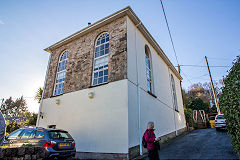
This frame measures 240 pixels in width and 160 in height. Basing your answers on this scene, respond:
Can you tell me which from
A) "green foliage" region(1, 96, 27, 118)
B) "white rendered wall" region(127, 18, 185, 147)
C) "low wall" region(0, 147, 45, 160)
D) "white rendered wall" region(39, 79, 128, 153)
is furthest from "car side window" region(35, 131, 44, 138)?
"green foliage" region(1, 96, 27, 118)

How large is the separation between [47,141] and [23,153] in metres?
1.42

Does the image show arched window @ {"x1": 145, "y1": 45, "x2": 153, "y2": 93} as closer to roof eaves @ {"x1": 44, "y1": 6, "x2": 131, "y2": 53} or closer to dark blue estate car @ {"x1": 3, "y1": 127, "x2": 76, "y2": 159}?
roof eaves @ {"x1": 44, "y1": 6, "x2": 131, "y2": 53}

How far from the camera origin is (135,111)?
6.67 meters

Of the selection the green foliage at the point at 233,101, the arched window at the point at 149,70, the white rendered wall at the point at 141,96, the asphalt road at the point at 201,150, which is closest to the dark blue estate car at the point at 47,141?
the white rendered wall at the point at 141,96

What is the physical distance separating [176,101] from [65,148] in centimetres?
1324

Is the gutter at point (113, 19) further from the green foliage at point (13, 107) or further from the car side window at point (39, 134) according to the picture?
the green foliage at point (13, 107)

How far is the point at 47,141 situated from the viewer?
498 centimetres

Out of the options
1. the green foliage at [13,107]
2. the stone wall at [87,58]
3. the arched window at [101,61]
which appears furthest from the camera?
the green foliage at [13,107]

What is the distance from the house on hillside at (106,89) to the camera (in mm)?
6270

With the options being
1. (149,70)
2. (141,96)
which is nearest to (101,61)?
(141,96)

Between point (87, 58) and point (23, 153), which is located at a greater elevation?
point (87, 58)

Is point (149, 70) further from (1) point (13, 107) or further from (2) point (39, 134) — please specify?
(1) point (13, 107)

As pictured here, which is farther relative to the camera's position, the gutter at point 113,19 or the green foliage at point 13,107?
the green foliage at point 13,107

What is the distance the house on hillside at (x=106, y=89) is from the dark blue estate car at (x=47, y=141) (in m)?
1.57
